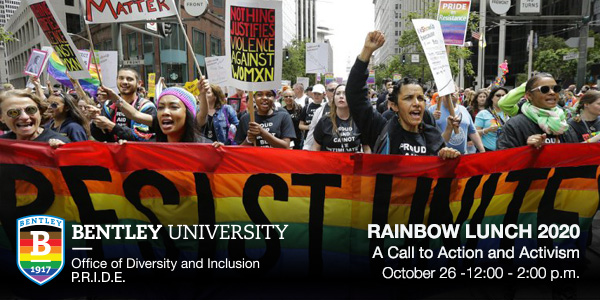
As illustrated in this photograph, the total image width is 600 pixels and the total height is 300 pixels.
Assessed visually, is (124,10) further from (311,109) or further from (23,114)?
(311,109)

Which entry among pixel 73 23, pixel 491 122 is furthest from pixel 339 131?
pixel 73 23

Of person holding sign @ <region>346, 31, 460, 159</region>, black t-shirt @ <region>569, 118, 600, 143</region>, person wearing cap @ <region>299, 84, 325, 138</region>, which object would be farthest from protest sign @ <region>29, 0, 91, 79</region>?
black t-shirt @ <region>569, 118, 600, 143</region>

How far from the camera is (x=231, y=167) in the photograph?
10.9 ft

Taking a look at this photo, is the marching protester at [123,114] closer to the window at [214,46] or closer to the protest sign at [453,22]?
Result: the protest sign at [453,22]

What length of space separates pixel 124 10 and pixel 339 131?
267cm

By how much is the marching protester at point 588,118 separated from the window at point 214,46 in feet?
128

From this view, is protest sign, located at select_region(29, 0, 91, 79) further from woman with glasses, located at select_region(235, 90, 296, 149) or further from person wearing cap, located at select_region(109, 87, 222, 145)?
woman with glasses, located at select_region(235, 90, 296, 149)

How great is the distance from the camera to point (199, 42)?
37875 mm

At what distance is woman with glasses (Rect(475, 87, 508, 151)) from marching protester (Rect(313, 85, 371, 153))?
2685mm

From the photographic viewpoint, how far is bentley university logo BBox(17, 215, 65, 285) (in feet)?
10.1

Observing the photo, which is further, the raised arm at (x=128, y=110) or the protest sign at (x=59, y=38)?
the protest sign at (x=59, y=38)

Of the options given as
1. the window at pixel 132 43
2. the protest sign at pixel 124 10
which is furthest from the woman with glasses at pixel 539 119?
the window at pixel 132 43

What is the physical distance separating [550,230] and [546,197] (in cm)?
26

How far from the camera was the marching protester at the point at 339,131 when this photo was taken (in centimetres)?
441
